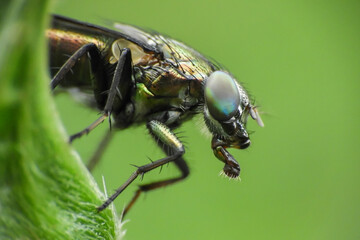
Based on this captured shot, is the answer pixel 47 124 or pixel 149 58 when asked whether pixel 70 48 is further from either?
pixel 47 124

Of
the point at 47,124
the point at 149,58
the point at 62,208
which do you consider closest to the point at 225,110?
the point at 149,58

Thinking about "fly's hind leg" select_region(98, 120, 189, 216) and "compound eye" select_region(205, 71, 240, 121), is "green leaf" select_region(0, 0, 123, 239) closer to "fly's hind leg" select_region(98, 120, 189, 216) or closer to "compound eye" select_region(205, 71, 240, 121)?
"fly's hind leg" select_region(98, 120, 189, 216)

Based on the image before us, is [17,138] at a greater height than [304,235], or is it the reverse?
[17,138]

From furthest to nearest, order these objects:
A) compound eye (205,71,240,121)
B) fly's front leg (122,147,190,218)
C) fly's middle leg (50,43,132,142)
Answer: fly's front leg (122,147,190,218)
compound eye (205,71,240,121)
fly's middle leg (50,43,132,142)

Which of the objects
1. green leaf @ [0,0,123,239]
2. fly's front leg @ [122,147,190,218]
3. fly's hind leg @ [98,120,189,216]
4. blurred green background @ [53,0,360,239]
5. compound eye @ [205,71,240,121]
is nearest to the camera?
green leaf @ [0,0,123,239]

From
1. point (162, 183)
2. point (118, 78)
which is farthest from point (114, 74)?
point (162, 183)

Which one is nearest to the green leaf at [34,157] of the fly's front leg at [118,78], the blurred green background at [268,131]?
the fly's front leg at [118,78]

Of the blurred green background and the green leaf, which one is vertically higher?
the green leaf

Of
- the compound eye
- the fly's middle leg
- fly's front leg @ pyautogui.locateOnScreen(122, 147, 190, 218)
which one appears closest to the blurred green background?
fly's front leg @ pyautogui.locateOnScreen(122, 147, 190, 218)
